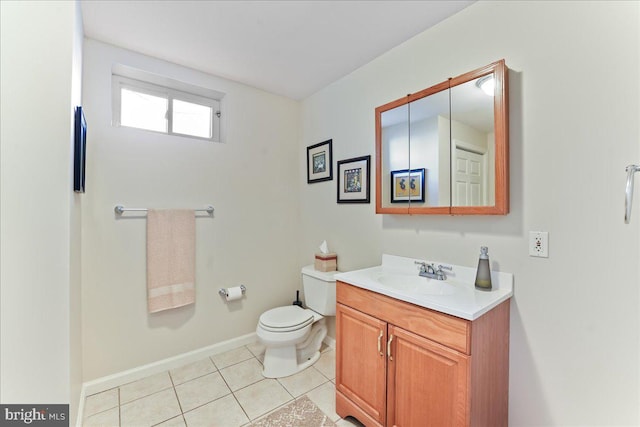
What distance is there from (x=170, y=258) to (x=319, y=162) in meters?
1.47

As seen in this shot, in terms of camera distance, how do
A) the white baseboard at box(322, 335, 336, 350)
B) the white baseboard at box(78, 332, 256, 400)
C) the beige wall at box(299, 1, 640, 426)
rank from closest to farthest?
the beige wall at box(299, 1, 640, 426) < the white baseboard at box(78, 332, 256, 400) < the white baseboard at box(322, 335, 336, 350)

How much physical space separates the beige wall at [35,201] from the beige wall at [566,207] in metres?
1.91

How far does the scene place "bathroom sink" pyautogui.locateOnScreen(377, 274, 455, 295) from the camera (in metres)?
1.55

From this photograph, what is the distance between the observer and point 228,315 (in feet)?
7.96

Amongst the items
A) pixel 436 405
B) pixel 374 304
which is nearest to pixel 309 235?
pixel 374 304

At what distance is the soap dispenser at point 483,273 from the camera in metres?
1.38

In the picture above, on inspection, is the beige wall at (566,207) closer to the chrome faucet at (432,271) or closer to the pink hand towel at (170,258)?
the chrome faucet at (432,271)

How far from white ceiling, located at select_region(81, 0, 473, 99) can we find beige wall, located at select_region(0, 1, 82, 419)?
55 cm

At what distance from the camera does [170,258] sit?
2.11 meters

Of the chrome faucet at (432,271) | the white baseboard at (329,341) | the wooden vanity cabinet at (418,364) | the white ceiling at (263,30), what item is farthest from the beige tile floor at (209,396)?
the white ceiling at (263,30)

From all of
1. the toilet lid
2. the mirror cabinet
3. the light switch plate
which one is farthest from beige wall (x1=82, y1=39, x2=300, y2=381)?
the light switch plate

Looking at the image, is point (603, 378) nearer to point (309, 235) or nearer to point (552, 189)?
point (552, 189)

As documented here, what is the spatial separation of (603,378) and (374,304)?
95cm

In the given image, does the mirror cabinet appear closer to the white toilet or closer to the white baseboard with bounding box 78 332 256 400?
the white toilet
